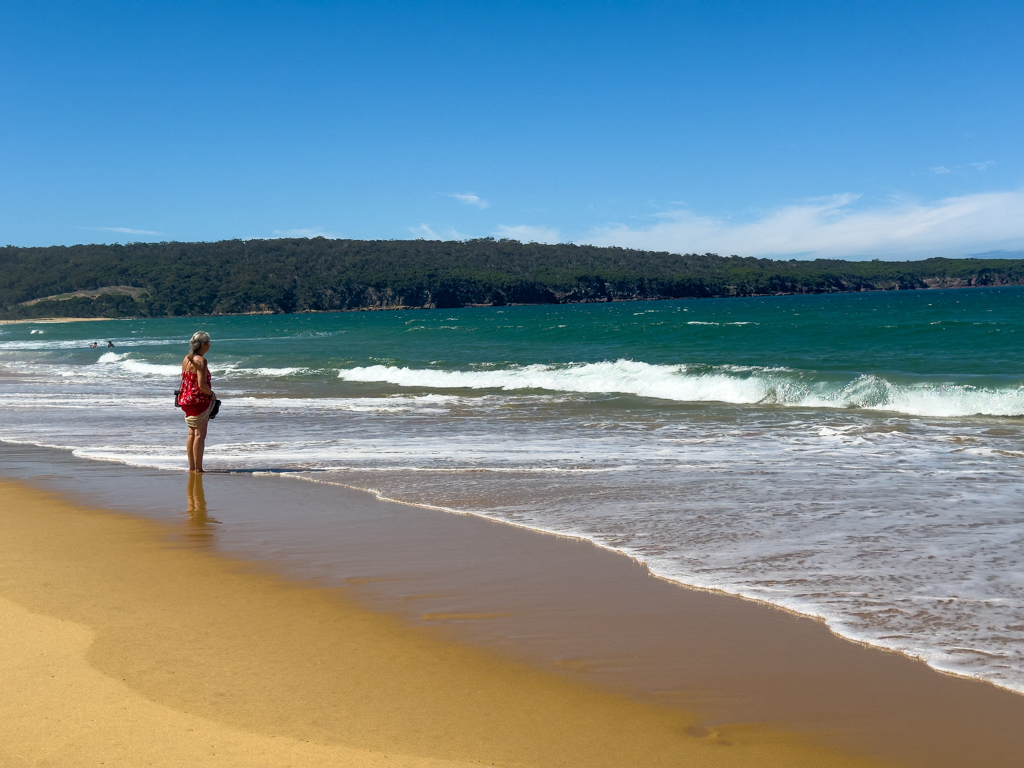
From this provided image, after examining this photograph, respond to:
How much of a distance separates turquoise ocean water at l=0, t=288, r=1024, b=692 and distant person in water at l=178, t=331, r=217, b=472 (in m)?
0.77


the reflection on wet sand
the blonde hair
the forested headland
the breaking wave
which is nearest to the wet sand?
the reflection on wet sand

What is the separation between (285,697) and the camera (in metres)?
3.58

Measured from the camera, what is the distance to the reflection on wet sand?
6.51 meters

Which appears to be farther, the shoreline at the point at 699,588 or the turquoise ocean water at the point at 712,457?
the turquoise ocean water at the point at 712,457

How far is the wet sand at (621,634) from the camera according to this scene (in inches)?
132

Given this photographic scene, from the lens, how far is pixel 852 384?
666 inches

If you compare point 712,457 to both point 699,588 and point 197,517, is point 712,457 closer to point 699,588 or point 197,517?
point 699,588

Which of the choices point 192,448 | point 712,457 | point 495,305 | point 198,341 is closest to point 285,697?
point 192,448

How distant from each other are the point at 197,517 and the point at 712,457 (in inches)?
220

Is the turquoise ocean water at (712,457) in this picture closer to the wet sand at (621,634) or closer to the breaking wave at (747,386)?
the breaking wave at (747,386)

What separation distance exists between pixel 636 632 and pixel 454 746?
1.48 meters

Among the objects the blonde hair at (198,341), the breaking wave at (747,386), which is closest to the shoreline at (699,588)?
the blonde hair at (198,341)

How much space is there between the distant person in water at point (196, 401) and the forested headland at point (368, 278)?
490 ft

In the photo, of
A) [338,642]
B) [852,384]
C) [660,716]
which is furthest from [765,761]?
A: [852,384]
